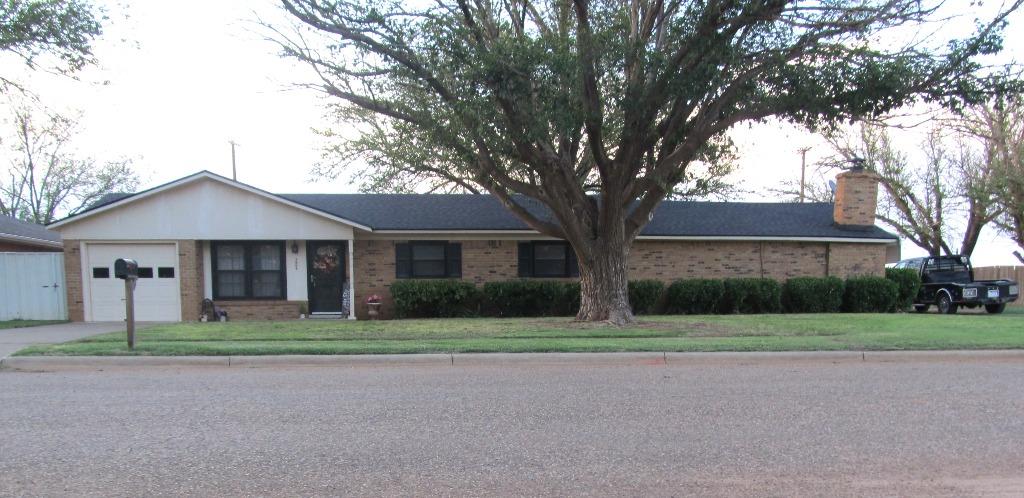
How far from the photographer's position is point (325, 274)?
16438 millimetres

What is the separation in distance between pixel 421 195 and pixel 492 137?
9037 mm

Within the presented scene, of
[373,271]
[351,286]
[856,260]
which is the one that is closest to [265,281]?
[351,286]

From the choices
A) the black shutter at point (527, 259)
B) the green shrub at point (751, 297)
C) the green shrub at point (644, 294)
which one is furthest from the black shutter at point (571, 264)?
the green shrub at point (751, 297)

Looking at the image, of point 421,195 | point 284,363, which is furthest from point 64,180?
point 284,363

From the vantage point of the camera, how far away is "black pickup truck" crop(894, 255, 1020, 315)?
17.6 meters

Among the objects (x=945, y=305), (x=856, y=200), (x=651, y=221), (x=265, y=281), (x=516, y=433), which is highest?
(x=856, y=200)

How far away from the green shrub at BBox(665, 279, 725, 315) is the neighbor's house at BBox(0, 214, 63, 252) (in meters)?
20.0

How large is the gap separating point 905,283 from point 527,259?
430 inches

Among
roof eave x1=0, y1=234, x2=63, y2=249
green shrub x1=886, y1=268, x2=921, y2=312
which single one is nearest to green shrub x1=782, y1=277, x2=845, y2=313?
green shrub x1=886, y1=268, x2=921, y2=312

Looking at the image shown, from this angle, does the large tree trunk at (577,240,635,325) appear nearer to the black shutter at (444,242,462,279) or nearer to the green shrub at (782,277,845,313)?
the black shutter at (444,242,462,279)

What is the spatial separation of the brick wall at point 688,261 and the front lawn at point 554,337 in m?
3.37

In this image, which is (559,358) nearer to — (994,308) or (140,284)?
(140,284)

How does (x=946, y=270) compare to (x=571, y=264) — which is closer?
(x=571, y=264)

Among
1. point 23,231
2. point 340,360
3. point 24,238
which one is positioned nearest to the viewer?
point 340,360
